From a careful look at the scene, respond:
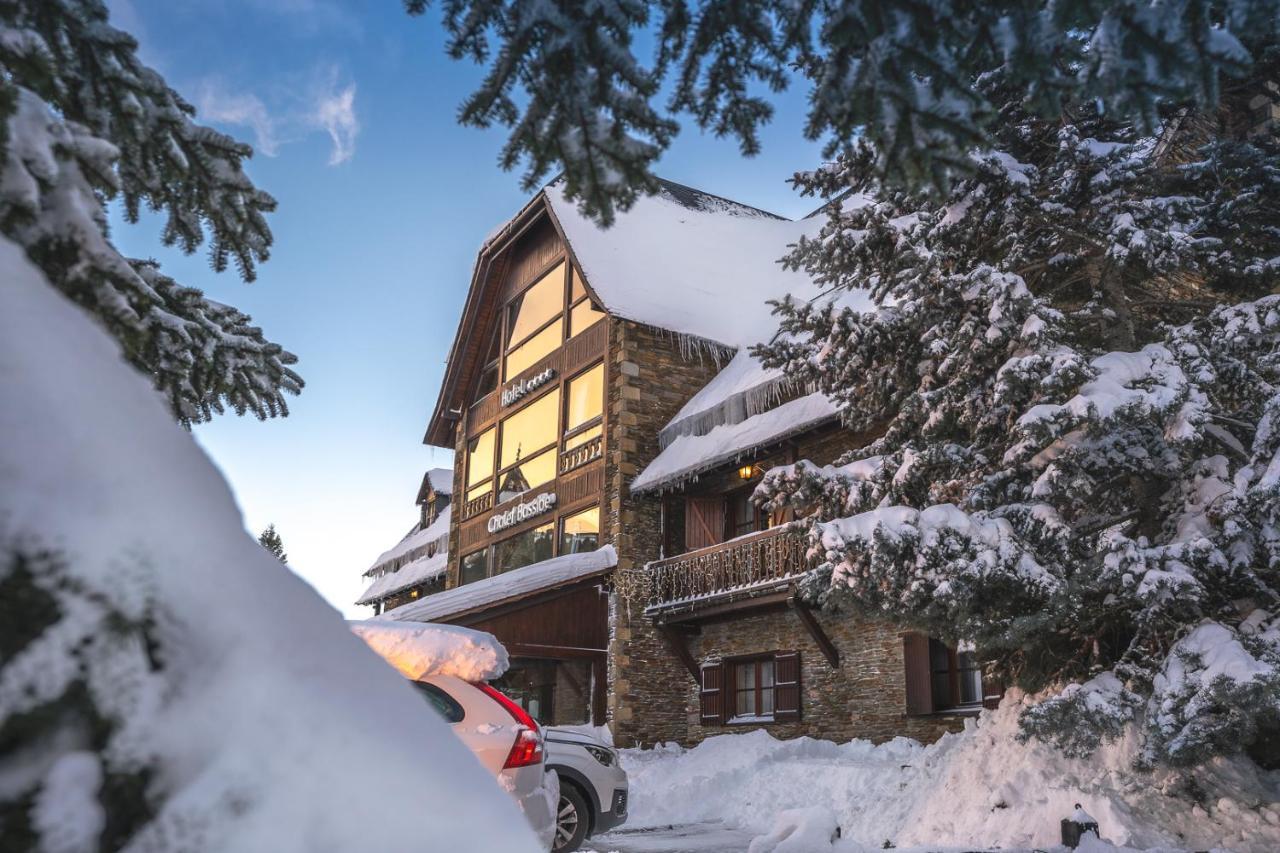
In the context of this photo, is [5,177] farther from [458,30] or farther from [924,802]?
[924,802]

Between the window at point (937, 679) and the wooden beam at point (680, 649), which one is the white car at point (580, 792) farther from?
the wooden beam at point (680, 649)

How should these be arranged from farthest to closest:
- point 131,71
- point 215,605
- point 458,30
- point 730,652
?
point 730,652 → point 458,30 → point 131,71 → point 215,605

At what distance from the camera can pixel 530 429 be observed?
877 inches

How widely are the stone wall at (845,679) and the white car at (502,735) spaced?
22.7 ft

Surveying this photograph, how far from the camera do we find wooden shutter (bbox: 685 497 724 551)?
57.5 ft

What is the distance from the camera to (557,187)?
76.3 feet

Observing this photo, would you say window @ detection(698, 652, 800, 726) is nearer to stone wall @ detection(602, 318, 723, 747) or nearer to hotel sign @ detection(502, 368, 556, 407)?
stone wall @ detection(602, 318, 723, 747)

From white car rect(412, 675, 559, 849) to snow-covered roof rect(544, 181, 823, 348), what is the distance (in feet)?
42.9

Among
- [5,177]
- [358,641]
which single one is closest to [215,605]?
[358,641]


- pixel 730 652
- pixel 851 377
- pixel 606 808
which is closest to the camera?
pixel 606 808

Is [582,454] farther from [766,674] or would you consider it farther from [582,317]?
[766,674]

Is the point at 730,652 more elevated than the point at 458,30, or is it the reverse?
the point at 458,30

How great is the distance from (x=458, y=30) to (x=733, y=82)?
930 mm

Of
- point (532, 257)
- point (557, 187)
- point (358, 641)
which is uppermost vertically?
point (557, 187)
